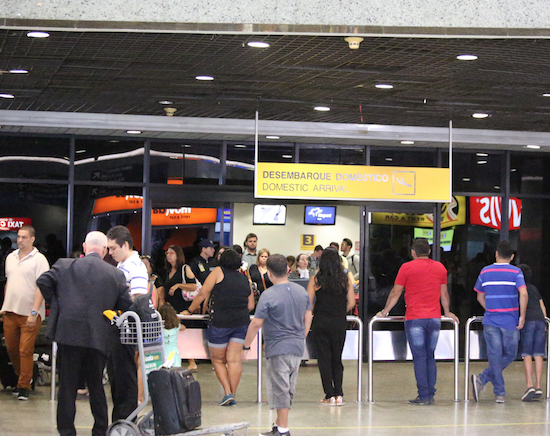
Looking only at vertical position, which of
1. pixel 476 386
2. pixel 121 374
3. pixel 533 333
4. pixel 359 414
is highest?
pixel 533 333

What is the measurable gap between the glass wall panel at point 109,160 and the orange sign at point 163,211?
0.30m

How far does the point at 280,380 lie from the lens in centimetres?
678

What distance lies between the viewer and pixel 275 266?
6852 mm

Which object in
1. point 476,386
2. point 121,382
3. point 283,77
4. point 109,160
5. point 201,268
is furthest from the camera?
point 109,160

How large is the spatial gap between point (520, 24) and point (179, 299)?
5.99m

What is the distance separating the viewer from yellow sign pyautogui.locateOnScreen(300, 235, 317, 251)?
17.2 m

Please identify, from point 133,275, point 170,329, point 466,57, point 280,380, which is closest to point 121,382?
point 133,275

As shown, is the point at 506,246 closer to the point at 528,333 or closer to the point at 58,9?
the point at 528,333

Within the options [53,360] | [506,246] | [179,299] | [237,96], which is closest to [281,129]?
[237,96]

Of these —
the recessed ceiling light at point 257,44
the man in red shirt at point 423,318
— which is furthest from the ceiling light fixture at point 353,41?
the man in red shirt at point 423,318

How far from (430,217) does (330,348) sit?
5.02 meters

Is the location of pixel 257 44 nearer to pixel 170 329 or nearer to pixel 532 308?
pixel 170 329

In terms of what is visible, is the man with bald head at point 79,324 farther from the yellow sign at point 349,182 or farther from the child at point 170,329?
the yellow sign at point 349,182

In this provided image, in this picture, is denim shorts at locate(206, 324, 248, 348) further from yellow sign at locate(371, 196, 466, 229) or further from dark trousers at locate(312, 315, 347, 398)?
yellow sign at locate(371, 196, 466, 229)
